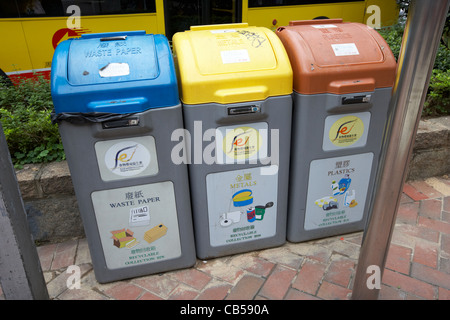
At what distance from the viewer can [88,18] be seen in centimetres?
541

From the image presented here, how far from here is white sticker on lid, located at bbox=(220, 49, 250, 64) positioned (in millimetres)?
2248

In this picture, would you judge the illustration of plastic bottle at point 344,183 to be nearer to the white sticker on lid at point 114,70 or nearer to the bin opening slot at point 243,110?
the bin opening slot at point 243,110

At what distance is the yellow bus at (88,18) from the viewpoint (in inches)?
202

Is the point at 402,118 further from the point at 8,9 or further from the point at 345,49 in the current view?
the point at 8,9

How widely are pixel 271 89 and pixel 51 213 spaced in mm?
2040

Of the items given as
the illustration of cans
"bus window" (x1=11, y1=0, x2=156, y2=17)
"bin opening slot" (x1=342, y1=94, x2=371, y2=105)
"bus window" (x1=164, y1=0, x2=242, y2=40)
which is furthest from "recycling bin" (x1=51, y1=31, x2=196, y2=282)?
"bus window" (x1=164, y1=0, x2=242, y2=40)

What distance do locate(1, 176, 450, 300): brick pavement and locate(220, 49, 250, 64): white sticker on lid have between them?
1.52 metres

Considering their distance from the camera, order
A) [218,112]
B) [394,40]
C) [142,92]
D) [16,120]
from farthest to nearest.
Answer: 1. [394,40]
2. [16,120]
3. [218,112]
4. [142,92]

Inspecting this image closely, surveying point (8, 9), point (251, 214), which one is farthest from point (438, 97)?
point (8, 9)

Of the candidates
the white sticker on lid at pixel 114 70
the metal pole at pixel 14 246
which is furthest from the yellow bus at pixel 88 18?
the metal pole at pixel 14 246
